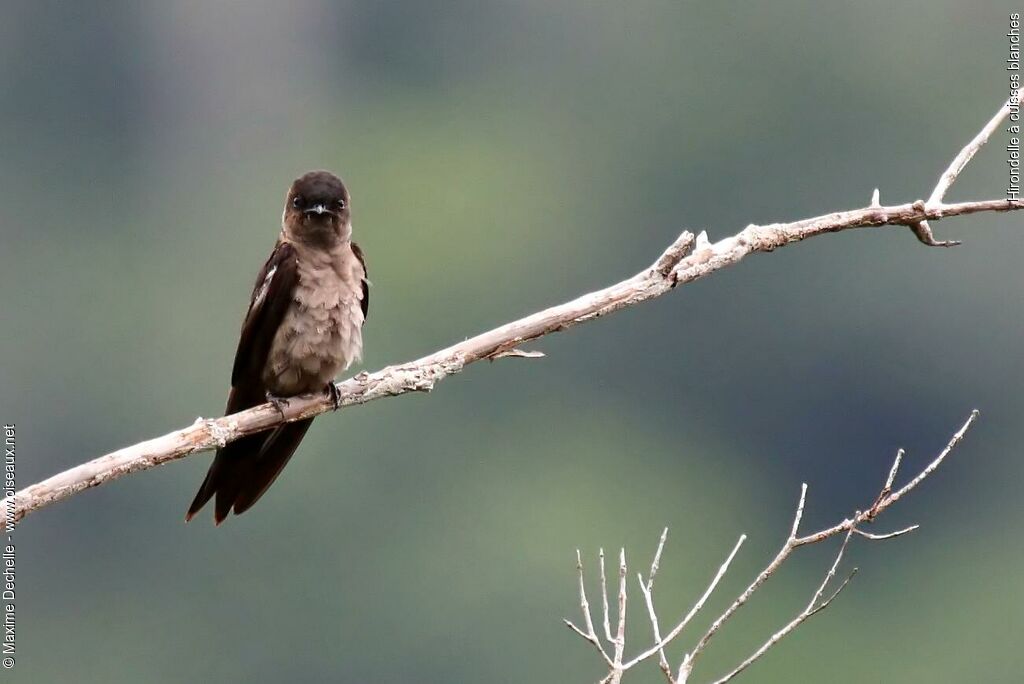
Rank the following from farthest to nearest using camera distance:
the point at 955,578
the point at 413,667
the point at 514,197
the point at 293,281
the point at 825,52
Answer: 1. the point at 825,52
2. the point at 514,197
3. the point at 955,578
4. the point at 413,667
5. the point at 293,281

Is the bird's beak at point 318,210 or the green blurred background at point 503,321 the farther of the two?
the green blurred background at point 503,321

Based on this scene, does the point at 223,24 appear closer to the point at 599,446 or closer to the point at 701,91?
the point at 701,91

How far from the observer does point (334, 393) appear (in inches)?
375

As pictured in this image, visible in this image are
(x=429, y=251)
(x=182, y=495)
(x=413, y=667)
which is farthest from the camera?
(x=429, y=251)

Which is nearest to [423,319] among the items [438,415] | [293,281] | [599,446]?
[438,415]

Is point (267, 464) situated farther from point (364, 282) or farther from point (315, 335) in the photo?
point (364, 282)

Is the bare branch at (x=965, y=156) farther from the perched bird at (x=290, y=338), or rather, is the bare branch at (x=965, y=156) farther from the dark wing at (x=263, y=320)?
the dark wing at (x=263, y=320)

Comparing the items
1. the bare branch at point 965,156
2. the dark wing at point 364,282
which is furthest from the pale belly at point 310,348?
the bare branch at point 965,156

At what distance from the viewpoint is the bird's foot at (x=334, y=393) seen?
30.5ft

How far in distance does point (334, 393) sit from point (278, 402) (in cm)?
36

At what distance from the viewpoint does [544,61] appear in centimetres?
9238

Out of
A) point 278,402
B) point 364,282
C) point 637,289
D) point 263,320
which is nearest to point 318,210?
point 364,282

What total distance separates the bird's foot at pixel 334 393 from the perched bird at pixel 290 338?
20 millimetres

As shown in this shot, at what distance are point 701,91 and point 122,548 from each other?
3487 cm
